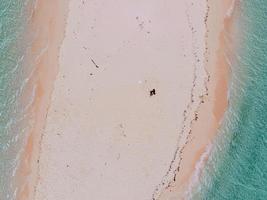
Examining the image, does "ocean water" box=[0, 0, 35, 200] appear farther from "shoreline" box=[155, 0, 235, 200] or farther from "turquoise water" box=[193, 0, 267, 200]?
"turquoise water" box=[193, 0, 267, 200]

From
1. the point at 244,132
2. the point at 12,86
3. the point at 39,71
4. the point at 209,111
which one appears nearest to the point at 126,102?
the point at 209,111

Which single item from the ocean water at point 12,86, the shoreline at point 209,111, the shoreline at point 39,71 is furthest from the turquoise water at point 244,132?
the ocean water at point 12,86

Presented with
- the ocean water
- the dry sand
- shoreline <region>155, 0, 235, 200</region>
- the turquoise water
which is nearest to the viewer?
the dry sand

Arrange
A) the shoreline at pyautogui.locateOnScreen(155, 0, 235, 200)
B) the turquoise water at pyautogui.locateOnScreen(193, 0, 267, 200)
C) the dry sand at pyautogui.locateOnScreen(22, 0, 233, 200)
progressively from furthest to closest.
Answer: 1. the shoreline at pyautogui.locateOnScreen(155, 0, 235, 200)
2. the turquoise water at pyautogui.locateOnScreen(193, 0, 267, 200)
3. the dry sand at pyautogui.locateOnScreen(22, 0, 233, 200)

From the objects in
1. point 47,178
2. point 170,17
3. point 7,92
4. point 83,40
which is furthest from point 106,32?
point 47,178

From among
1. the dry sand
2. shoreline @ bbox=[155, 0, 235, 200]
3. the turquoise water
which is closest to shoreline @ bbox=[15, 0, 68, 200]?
the dry sand
